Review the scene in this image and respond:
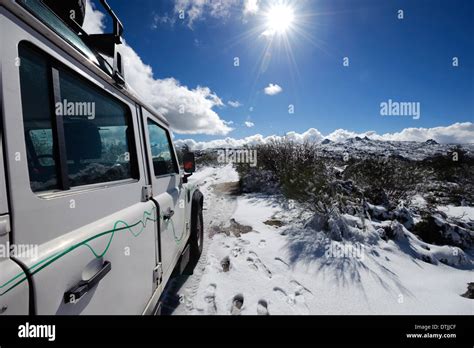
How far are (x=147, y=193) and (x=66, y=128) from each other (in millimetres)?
652

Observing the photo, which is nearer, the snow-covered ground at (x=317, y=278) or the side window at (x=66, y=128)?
the side window at (x=66, y=128)

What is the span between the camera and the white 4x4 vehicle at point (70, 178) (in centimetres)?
63

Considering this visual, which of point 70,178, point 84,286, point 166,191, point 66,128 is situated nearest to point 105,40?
point 66,128

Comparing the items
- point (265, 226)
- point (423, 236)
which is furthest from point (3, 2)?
point (423, 236)

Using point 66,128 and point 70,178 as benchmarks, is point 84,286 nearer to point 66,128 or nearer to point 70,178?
point 70,178

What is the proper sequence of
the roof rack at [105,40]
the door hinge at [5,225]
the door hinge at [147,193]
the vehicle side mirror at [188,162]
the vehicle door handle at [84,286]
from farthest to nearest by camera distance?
the vehicle side mirror at [188,162], the door hinge at [147,193], the roof rack at [105,40], the vehicle door handle at [84,286], the door hinge at [5,225]

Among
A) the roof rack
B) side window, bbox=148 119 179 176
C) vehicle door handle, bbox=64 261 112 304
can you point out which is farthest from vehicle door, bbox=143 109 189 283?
vehicle door handle, bbox=64 261 112 304

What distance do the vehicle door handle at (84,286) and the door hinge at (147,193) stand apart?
0.56 meters

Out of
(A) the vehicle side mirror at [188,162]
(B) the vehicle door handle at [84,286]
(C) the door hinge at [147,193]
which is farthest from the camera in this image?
(A) the vehicle side mirror at [188,162]

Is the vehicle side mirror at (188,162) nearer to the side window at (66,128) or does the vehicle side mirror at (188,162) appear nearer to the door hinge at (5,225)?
the side window at (66,128)

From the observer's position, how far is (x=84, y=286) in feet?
2.60

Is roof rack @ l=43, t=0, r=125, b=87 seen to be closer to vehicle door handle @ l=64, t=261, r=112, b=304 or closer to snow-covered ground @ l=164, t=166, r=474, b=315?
vehicle door handle @ l=64, t=261, r=112, b=304

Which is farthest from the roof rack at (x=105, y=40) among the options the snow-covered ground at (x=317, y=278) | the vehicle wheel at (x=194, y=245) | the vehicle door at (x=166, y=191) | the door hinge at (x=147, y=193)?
the snow-covered ground at (x=317, y=278)
